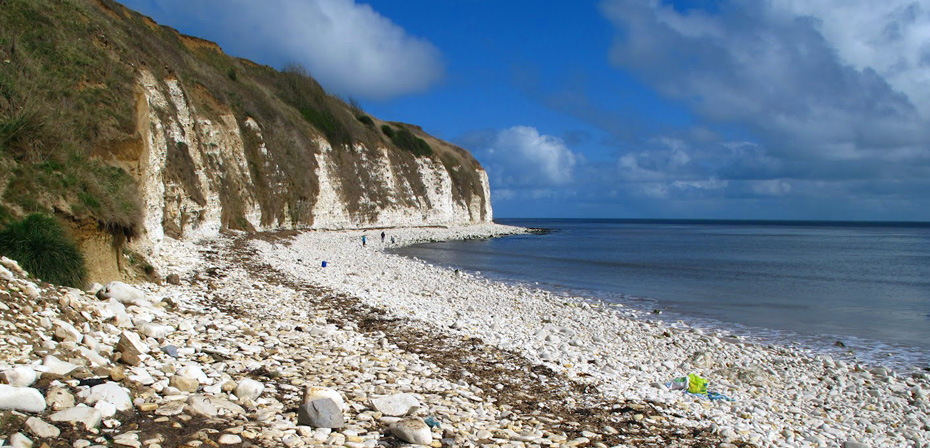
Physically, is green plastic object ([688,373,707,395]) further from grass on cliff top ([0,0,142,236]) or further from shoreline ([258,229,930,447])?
grass on cliff top ([0,0,142,236])

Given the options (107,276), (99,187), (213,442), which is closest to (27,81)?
(99,187)

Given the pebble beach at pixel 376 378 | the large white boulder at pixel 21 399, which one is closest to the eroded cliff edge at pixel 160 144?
the pebble beach at pixel 376 378

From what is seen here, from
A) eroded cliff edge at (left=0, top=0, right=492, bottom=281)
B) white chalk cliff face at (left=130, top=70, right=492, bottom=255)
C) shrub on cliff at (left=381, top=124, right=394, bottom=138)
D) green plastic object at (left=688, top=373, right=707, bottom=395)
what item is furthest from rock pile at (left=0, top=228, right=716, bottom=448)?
shrub on cliff at (left=381, top=124, right=394, bottom=138)

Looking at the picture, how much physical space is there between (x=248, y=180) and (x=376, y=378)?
29.9m

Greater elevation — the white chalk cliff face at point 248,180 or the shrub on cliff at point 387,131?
the shrub on cliff at point 387,131

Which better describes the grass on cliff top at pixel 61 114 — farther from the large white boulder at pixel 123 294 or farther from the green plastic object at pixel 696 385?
the green plastic object at pixel 696 385

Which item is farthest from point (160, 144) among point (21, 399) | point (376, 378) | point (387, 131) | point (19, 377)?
point (387, 131)

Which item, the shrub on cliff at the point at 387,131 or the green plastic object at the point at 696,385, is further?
the shrub on cliff at the point at 387,131

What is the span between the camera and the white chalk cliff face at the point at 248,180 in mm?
15734

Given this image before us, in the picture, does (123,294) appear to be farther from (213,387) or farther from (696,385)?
(696,385)

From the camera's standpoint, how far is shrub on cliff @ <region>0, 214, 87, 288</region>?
22.0 ft

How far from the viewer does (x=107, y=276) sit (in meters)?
8.45

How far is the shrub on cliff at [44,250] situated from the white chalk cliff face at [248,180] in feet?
9.26

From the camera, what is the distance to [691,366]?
9609 mm
